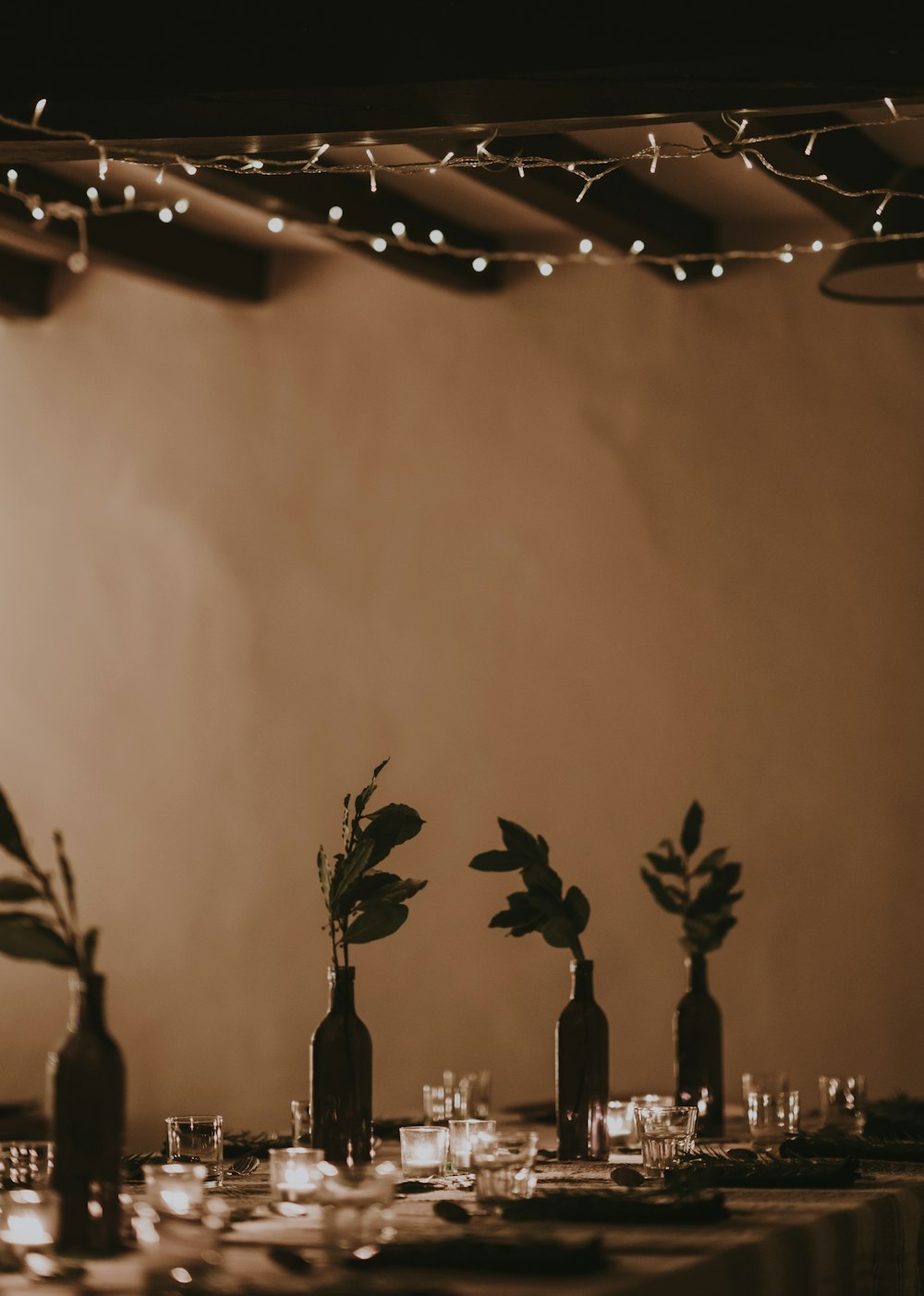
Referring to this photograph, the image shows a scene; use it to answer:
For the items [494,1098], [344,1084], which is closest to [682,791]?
[494,1098]

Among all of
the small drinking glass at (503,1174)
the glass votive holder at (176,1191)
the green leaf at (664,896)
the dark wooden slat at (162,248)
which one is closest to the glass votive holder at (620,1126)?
the green leaf at (664,896)

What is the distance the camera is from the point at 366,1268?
67.7 inches

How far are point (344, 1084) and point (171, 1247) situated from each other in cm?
63

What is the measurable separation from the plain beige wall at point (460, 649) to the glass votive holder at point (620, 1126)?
7.03 feet

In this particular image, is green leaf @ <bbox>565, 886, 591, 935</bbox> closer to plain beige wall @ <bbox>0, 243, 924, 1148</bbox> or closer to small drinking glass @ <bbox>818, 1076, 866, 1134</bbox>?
small drinking glass @ <bbox>818, 1076, 866, 1134</bbox>

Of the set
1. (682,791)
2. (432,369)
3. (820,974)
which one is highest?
(432,369)

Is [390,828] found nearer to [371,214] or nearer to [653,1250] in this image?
[653,1250]

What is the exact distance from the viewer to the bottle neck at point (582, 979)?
271cm

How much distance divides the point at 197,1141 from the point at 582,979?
2.12 ft

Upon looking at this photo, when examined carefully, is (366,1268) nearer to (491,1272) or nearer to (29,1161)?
(491,1272)

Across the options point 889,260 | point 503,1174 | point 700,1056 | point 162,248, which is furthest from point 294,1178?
point 162,248

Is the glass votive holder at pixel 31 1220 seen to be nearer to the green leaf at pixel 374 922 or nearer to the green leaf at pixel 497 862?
the green leaf at pixel 374 922

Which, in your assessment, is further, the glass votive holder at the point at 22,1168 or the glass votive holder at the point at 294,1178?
the glass votive holder at the point at 22,1168

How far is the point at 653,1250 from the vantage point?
184 cm
